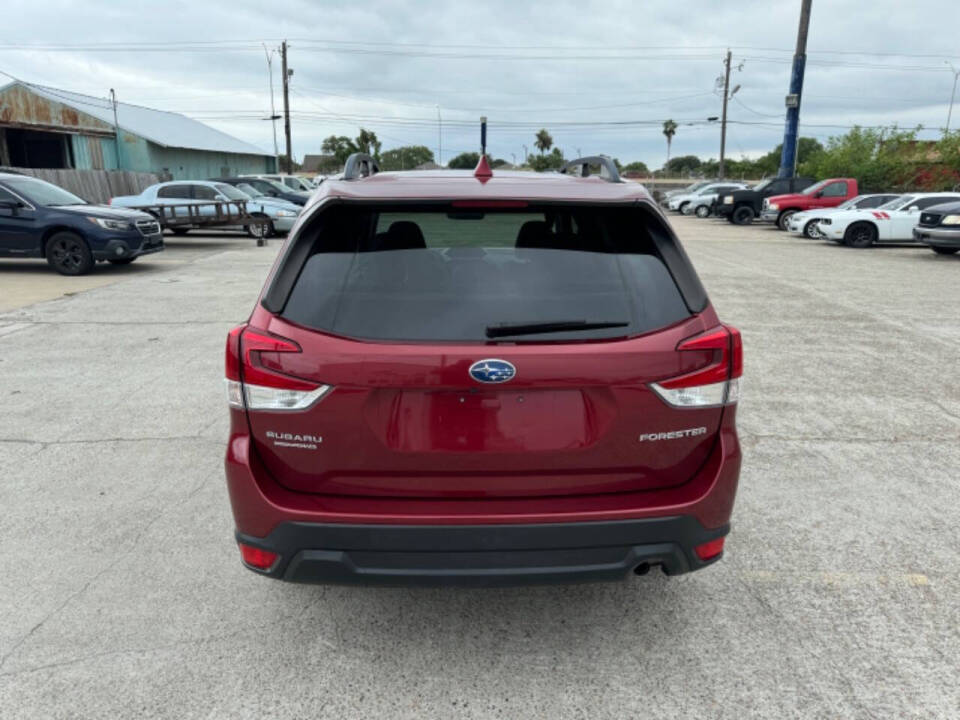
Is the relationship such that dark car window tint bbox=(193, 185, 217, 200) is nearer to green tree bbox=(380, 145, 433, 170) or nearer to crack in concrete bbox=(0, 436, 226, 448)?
crack in concrete bbox=(0, 436, 226, 448)

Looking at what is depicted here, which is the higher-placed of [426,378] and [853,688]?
[426,378]

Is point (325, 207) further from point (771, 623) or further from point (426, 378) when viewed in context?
point (771, 623)

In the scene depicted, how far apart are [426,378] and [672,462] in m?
0.92

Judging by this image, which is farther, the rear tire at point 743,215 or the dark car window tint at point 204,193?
the rear tire at point 743,215

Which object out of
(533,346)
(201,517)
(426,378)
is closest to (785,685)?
(533,346)

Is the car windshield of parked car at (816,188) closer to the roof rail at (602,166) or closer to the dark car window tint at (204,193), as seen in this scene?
the dark car window tint at (204,193)

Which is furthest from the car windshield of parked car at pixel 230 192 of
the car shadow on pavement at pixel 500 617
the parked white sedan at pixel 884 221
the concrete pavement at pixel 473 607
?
the car shadow on pavement at pixel 500 617

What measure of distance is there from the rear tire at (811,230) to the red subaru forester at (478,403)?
22.4 m

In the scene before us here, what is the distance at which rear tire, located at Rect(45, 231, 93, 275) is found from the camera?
41.5ft

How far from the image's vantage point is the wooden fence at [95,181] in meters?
26.1

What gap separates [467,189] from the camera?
102 inches

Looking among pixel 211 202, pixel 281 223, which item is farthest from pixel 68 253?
pixel 281 223

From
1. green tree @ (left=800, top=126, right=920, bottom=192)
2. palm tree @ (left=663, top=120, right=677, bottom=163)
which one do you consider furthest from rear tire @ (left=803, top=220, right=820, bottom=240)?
palm tree @ (left=663, top=120, right=677, bottom=163)

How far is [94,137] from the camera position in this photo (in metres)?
35.9
